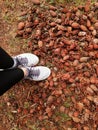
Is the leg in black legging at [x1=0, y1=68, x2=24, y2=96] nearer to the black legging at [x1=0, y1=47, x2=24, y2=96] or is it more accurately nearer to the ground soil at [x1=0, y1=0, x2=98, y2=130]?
the black legging at [x1=0, y1=47, x2=24, y2=96]

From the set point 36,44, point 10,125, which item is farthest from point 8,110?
point 36,44

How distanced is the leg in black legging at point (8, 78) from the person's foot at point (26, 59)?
1.21 feet

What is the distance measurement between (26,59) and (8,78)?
1.91 ft

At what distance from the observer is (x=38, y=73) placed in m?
2.98

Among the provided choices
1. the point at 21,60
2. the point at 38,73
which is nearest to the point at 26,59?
the point at 21,60

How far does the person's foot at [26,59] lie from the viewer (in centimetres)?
303

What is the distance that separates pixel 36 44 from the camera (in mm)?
3117

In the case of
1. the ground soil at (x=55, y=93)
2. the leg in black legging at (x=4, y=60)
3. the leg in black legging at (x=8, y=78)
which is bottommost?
the ground soil at (x=55, y=93)

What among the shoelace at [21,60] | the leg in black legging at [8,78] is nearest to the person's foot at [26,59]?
the shoelace at [21,60]

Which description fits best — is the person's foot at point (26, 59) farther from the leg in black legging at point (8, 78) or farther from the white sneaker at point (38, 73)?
the leg in black legging at point (8, 78)

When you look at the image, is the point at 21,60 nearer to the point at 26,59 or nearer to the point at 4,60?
the point at 26,59

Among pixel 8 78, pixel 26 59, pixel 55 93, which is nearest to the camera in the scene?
pixel 8 78

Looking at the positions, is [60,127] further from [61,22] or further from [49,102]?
[61,22]

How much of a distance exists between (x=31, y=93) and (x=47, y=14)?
771mm
